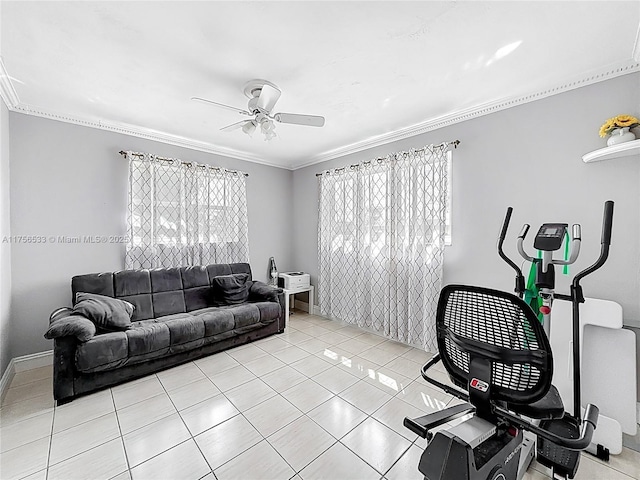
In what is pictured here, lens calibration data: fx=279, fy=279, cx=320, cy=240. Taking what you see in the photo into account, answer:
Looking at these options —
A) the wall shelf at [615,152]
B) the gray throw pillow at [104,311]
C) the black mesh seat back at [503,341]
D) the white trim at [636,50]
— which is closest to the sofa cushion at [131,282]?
the gray throw pillow at [104,311]

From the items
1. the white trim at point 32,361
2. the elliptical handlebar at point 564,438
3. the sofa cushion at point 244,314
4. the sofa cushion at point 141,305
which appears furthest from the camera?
the sofa cushion at point 244,314

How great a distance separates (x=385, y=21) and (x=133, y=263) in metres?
3.53

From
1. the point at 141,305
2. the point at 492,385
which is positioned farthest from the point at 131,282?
the point at 492,385

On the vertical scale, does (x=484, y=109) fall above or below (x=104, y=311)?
above

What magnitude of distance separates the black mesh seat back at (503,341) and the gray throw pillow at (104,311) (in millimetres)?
2849

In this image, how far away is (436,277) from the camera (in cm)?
305

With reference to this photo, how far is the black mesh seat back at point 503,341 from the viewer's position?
1029mm

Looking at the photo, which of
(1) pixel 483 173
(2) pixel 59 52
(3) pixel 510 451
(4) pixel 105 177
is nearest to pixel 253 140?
(4) pixel 105 177

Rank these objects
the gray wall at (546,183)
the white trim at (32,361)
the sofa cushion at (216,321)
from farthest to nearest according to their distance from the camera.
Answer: the sofa cushion at (216,321)
the white trim at (32,361)
the gray wall at (546,183)

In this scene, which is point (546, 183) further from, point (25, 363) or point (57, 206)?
point (25, 363)

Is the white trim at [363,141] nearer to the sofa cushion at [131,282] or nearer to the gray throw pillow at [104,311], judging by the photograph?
the sofa cushion at [131,282]

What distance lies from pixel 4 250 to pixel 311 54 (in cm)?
313

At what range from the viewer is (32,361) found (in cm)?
282

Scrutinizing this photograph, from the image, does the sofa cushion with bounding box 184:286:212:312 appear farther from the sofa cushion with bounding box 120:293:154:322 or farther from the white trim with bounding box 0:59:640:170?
the white trim with bounding box 0:59:640:170
